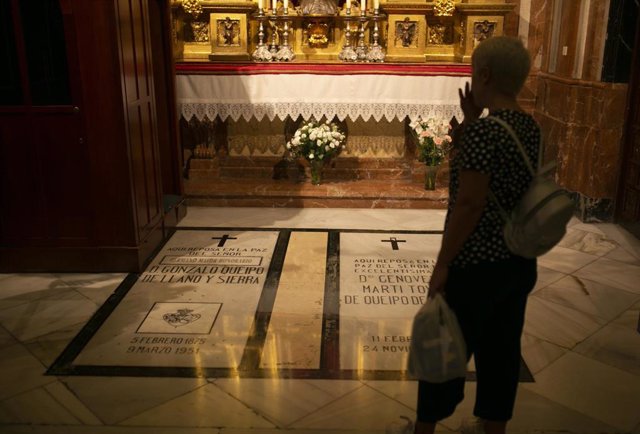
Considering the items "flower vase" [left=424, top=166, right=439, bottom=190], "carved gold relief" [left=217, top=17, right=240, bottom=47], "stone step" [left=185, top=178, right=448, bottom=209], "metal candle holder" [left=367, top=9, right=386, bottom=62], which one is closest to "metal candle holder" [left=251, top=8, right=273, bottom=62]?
"carved gold relief" [left=217, top=17, right=240, bottom=47]

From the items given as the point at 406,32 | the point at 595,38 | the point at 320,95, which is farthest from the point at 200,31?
the point at 595,38

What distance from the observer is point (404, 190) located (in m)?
6.57

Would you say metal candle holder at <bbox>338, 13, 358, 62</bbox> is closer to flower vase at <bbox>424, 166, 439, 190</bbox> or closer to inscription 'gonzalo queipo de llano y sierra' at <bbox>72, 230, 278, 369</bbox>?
flower vase at <bbox>424, 166, 439, 190</bbox>

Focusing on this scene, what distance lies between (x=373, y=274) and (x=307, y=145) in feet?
7.09

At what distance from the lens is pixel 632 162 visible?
5773 mm

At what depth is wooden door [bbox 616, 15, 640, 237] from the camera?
222 inches

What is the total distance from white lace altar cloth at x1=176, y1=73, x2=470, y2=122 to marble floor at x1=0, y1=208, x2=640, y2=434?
74.3 inches

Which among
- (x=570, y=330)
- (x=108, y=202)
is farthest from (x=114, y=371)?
(x=570, y=330)

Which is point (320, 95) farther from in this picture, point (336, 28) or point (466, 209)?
point (466, 209)

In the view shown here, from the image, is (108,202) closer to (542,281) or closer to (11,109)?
(11,109)

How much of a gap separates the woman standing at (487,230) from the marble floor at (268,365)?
0.66m

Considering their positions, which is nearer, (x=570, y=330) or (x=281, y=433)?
(x=281, y=433)

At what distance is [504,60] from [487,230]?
53 cm

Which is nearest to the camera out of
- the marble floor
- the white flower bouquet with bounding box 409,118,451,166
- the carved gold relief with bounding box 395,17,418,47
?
the marble floor
